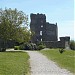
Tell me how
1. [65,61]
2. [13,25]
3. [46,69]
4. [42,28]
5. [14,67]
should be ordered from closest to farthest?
[46,69] → [14,67] → [65,61] → [13,25] → [42,28]

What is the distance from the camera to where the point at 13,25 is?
5059 centimetres

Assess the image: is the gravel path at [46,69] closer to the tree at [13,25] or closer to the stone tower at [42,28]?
the tree at [13,25]

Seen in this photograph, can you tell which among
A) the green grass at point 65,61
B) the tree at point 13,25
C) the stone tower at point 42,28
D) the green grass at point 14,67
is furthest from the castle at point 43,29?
the green grass at point 14,67

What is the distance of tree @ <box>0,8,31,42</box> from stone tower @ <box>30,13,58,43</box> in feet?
130

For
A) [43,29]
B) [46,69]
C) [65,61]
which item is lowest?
[65,61]

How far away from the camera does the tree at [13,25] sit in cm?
5009

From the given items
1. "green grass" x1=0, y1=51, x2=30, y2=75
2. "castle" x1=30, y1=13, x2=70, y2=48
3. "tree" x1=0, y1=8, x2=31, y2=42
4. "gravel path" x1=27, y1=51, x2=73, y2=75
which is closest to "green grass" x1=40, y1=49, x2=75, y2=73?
"gravel path" x1=27, y1=51, x2=73, y2=75

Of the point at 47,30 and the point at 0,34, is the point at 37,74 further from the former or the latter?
the point at 47,30

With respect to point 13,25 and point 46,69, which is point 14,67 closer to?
point 46,69

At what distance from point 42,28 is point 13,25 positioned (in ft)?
140

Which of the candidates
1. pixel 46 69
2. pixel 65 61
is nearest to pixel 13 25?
pixel 65 61

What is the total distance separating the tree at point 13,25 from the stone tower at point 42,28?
3962 cm

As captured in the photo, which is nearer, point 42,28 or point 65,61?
point 65,61

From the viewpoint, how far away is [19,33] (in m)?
50.3
